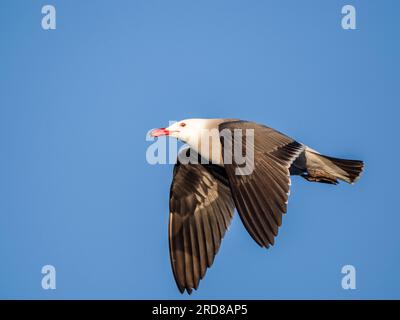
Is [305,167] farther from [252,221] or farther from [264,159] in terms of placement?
[252,221]

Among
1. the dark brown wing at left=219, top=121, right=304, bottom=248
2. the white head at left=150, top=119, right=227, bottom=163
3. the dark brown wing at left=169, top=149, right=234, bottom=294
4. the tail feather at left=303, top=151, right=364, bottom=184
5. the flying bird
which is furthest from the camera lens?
the dark brown wing at left=169, top=149, right=234, bottom=294

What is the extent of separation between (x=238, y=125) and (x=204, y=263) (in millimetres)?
2305

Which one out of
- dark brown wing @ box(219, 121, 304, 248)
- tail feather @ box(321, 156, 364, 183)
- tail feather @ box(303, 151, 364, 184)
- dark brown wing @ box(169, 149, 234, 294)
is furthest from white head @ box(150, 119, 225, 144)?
tail feather @ box(321, 156, 364, 183)

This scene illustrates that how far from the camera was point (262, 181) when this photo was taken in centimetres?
1012

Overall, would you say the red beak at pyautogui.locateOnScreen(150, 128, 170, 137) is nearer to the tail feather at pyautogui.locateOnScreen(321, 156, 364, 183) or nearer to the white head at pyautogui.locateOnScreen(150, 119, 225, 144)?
the white head at pyautogui.locateOnScreen(150, 119, 225, 144)

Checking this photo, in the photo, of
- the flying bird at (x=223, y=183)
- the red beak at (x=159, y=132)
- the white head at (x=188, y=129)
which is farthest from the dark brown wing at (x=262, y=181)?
the red beak at (x=159, y=132)

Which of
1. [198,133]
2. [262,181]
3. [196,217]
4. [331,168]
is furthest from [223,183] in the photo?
[262,181]

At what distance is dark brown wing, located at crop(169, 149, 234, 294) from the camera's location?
Answer: 39.4ft

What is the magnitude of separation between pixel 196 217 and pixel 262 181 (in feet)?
8.70

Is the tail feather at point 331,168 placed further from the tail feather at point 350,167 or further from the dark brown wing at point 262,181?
the dark brown wing at point 262,181

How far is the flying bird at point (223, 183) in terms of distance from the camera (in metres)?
9.93

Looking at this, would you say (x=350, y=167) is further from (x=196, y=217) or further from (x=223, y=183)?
(x=196, y=217)

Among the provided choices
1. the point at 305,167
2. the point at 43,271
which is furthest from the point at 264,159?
the point at 43,271

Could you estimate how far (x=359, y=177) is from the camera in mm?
11914
